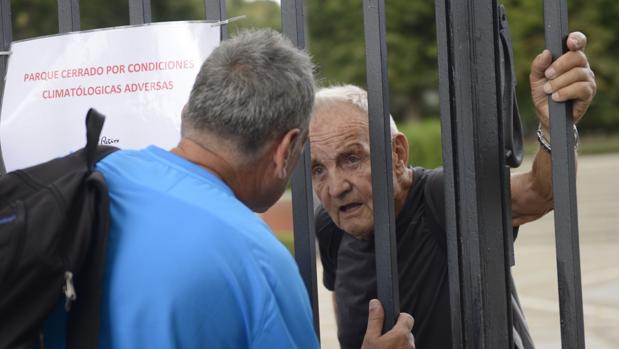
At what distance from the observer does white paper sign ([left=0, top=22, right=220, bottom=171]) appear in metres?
2.33

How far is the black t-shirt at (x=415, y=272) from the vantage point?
291 centimetres

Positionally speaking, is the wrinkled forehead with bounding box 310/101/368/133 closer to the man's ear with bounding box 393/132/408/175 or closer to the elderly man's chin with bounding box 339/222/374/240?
the man's ear with bounding box 393/132/408/175

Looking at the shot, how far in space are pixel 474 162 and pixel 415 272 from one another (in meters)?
0.78

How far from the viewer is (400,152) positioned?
10.1 feet

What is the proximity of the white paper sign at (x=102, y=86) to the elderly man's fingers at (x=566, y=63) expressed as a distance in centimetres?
76

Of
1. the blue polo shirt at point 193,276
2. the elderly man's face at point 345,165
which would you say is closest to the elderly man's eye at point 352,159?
the elderly man's face at point 345,165

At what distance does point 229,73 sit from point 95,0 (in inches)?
1285

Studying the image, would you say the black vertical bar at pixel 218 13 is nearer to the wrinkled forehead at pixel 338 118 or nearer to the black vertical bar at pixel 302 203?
the black vertical bar at pixel 302 203

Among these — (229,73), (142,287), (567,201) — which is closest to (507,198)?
(567,201)

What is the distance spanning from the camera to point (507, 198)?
2281mm

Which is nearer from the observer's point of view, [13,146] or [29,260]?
[29,260]

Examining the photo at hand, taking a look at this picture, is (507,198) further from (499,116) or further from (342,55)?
(342,55)

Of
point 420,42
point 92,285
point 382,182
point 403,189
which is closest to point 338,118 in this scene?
point 403,189

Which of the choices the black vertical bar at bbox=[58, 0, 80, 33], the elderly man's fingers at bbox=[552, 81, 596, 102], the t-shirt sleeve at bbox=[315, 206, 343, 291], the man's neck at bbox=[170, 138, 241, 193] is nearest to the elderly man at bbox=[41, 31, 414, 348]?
the man's neck at bbox=[170, 138, 241, 193]
